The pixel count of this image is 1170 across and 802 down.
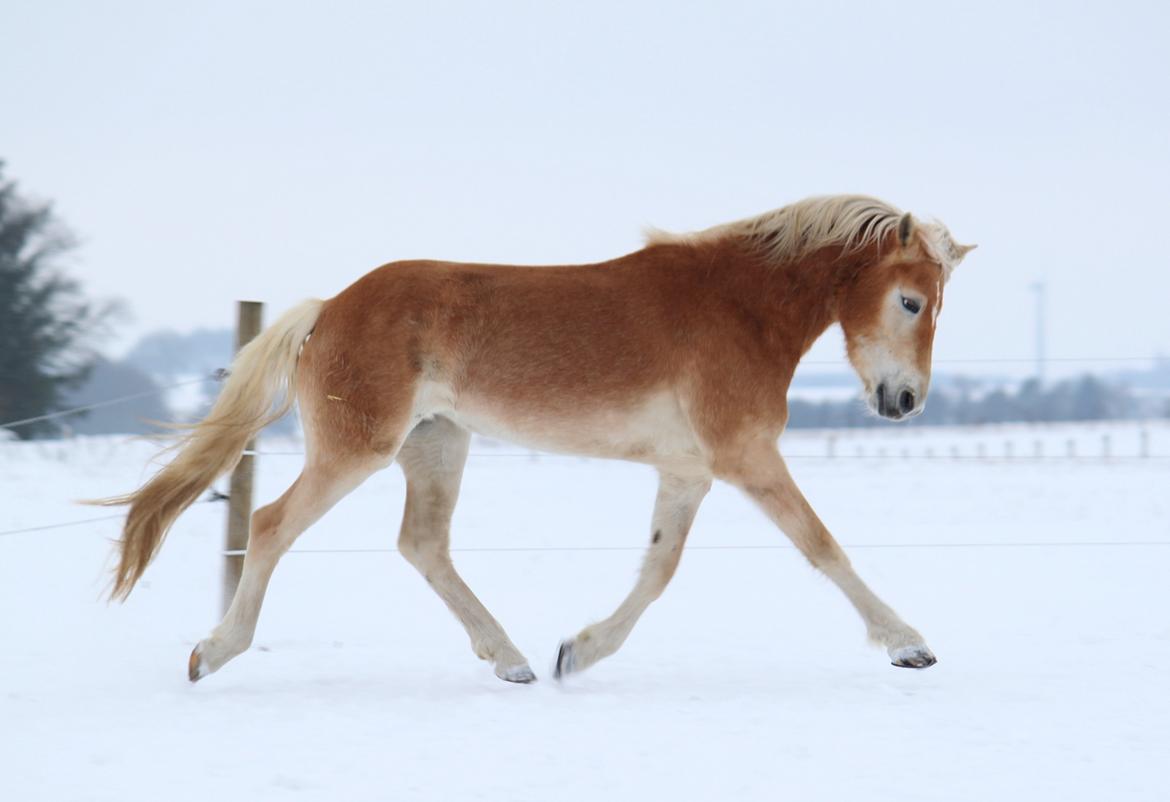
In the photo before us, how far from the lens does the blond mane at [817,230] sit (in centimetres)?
390

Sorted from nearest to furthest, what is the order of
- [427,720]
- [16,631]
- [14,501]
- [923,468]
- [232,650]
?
[427,720]
[232,650]
[16,631]
[14,501]
[923,468]

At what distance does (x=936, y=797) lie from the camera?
256 centimetres

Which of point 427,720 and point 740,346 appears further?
point 740,346

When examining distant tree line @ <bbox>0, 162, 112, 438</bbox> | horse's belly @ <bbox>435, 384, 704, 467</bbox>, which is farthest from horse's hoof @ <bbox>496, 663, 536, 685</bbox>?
distant tree line @ <bbox>0, 162, 112, 438</bbox>

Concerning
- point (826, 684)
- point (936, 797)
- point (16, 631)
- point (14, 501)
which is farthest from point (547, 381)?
point (14, 501)

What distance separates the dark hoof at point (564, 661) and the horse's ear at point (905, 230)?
1805 mm

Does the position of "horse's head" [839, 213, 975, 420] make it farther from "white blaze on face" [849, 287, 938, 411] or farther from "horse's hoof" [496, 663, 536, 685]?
"horse's hoof" [496, 663, 536, 685]

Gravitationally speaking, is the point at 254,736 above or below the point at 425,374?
below

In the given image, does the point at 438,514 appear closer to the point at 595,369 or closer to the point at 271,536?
the point at 271,536

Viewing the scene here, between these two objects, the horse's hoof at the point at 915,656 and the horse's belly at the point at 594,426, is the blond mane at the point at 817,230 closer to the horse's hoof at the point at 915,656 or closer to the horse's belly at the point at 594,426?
the horse's belly at the point at 594,426

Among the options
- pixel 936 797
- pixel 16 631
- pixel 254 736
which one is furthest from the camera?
pixel 16 631

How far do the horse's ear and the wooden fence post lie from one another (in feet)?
9.16

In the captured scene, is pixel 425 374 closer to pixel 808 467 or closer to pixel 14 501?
pixel 14 501

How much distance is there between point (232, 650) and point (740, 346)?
202 cm
